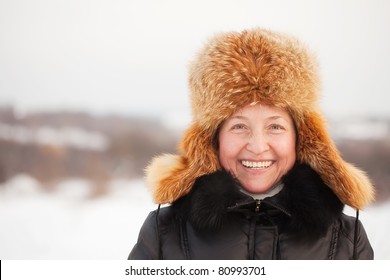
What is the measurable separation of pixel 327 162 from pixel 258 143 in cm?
20

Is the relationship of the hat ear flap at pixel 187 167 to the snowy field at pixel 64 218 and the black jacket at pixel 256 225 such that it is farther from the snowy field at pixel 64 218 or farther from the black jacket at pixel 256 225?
the snowy field at pixel 64 218

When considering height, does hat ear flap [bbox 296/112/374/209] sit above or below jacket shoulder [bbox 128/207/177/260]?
above

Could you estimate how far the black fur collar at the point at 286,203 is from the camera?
4.40 ft

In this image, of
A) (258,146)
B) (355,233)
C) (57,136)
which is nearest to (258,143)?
(258,146)

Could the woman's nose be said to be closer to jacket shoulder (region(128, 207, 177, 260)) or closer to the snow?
jacket shoulder (region(128, 207, 177, 260))

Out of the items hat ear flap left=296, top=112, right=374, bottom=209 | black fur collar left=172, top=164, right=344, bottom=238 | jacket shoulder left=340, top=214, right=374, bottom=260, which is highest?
hat ear flap left=296, top=112, right=374, bottom=209

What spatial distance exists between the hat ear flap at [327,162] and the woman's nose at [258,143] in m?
0.10

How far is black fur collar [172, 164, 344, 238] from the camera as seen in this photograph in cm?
134

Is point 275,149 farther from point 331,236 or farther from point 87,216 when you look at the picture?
point 87,216

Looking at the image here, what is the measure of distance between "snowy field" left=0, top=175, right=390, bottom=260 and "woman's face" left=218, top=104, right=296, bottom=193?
1.07ft

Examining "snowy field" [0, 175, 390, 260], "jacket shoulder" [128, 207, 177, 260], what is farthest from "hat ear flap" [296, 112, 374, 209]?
"jacket shoulder" [128, 207, 177, 260]

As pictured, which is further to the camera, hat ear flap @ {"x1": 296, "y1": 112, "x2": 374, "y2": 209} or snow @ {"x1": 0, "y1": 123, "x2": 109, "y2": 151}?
snow @ {"x1": 0, "y1": 123, "x2": 109, "y2": 151}

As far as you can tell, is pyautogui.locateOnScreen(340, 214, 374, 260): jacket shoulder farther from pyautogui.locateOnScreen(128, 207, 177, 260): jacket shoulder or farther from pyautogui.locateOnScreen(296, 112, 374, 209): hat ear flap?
pyautogui.locateOnScreen(128, 207, 177, 260): jacket shoulder

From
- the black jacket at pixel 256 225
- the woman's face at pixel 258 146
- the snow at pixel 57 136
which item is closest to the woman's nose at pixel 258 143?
the woman's face at pixel 258 146
